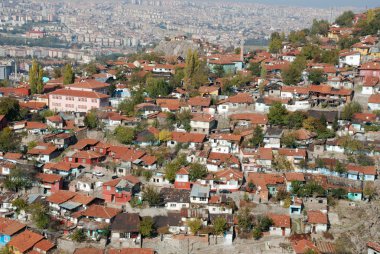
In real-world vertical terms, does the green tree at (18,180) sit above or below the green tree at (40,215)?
above

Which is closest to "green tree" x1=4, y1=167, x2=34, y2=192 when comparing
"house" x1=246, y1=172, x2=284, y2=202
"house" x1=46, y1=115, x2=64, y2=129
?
"house" x1=46, y1=115, x2=64, y2=129

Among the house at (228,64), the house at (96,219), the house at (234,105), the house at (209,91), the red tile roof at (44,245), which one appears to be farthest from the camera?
the house at (228,64)

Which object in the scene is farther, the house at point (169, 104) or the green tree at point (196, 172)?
A: the house at point (169, 104)

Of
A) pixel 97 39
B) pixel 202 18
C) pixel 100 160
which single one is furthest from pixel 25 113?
pixel 202 18

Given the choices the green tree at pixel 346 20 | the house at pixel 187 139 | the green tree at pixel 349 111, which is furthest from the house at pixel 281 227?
the green tree at pixel 346 20

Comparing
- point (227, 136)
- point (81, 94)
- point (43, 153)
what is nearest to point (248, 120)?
point (227, 136)

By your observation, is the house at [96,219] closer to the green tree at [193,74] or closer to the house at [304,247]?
the house at [304,247]

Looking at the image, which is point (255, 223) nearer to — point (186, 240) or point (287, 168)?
point (186, 240)
